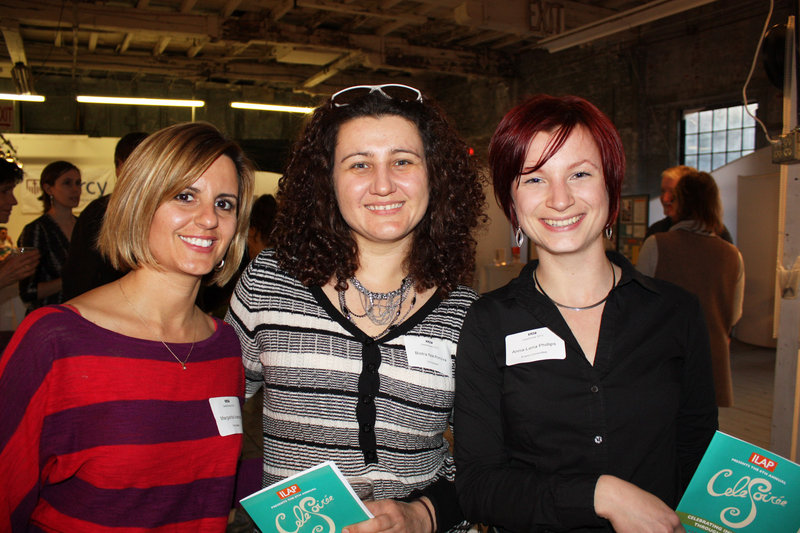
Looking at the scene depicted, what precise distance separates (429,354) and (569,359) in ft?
1.24

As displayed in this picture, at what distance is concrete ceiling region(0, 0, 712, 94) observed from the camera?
830 centimetres

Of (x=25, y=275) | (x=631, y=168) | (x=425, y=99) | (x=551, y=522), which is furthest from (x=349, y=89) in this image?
(x=631, y=168)

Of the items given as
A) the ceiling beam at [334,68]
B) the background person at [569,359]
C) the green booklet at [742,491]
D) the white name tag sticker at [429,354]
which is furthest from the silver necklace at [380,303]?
the ceiling beam at [334,68]

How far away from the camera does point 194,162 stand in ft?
4.97

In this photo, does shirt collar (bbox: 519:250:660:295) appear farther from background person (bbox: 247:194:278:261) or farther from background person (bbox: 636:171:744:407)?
background person (bbox: 247:194:278:261)

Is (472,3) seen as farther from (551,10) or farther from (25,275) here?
(25,275)

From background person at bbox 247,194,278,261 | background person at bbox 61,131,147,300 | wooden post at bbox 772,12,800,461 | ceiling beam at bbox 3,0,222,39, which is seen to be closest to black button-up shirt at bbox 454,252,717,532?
wooden post at bbox 772,12,800,461

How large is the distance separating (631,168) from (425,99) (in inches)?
355

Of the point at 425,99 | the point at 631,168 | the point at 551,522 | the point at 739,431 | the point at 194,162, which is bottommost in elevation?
the point at 739,431

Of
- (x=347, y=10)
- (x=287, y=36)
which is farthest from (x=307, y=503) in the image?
(x=287, y=36)

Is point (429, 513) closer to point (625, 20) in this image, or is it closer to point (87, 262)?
point (87, 262)

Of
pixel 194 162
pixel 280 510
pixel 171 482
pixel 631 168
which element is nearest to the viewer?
pixel 280 510

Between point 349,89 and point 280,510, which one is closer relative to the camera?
point 280,510

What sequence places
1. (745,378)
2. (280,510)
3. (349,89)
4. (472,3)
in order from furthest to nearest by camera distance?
(472,3) → (745,378) → (349,89) → (280,510)
